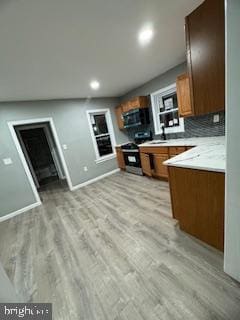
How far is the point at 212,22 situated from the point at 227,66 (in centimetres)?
45

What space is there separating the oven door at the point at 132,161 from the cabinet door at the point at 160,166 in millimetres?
621

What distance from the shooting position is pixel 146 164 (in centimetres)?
372

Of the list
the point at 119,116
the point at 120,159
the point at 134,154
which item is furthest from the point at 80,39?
the point at 120,159

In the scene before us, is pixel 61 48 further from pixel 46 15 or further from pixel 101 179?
pixel 101 179

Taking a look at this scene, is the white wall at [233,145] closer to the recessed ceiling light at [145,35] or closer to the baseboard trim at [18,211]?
the recessed ceiling light at [145,35]

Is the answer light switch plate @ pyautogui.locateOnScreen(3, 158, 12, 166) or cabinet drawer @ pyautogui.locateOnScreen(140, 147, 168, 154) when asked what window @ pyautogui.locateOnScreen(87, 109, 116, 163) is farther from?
light switch plate @ pyautogui.locateOnScreen(3, 158, 12, 166)

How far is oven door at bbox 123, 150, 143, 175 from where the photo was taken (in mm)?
4094

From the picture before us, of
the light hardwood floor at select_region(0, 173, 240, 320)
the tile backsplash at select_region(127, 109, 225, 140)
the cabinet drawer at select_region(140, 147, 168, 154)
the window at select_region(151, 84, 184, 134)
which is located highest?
the window at select_region(151, 84, 184, 134)

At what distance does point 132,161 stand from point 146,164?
26.3 inches

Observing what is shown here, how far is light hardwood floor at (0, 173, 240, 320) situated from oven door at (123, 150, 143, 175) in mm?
1323

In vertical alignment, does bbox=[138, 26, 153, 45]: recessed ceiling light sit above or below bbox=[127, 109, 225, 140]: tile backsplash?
above

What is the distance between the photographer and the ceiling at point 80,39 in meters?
1.30

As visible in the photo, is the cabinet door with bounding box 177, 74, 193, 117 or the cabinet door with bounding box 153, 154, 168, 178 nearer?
the cabinet door with bounding box 177, 74, 193, 117

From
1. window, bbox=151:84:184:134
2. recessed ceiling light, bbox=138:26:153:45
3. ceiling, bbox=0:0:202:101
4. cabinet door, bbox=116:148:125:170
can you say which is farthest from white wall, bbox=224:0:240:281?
cabinet door, bbox=116:148:125:170
